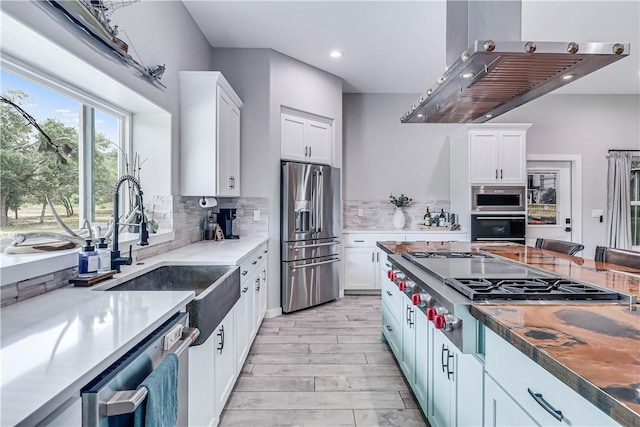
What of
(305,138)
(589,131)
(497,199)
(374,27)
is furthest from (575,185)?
(305,138)

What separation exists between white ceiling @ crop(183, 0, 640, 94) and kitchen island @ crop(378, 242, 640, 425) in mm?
2771

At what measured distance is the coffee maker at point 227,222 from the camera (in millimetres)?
3803

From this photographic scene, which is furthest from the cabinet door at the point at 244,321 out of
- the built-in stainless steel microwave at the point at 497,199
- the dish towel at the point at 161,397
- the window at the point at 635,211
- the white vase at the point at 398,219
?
the window at the point at 635,211

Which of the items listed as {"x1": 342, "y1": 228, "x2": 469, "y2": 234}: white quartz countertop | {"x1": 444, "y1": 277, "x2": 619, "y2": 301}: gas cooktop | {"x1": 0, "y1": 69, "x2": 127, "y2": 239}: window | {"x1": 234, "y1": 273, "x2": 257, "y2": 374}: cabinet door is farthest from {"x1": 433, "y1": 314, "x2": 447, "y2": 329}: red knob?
{"x1": 342, "y1": 228, "x2": 469, "y2": 234}: white quartz countertop

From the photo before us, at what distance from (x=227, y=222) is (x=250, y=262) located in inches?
42.3

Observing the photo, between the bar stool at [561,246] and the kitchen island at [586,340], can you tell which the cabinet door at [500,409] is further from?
the bar stool at [561,246]

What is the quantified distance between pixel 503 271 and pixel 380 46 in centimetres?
309

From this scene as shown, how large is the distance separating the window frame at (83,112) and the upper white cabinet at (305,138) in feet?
6.01

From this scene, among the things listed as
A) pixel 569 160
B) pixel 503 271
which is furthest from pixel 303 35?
pixel 569 160

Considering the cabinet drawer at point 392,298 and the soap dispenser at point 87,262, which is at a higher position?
the soap dispenser at point 87,262

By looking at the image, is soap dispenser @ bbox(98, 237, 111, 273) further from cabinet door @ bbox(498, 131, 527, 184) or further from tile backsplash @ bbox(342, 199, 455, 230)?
cabinet door @ bbox(498, 131, 527, 184)

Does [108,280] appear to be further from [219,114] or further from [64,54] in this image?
[219,114]

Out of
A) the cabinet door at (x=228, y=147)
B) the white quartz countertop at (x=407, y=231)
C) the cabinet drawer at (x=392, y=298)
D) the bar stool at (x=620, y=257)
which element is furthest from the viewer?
the white quartz countertop at (x=407, y=231)

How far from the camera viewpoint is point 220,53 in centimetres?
410
